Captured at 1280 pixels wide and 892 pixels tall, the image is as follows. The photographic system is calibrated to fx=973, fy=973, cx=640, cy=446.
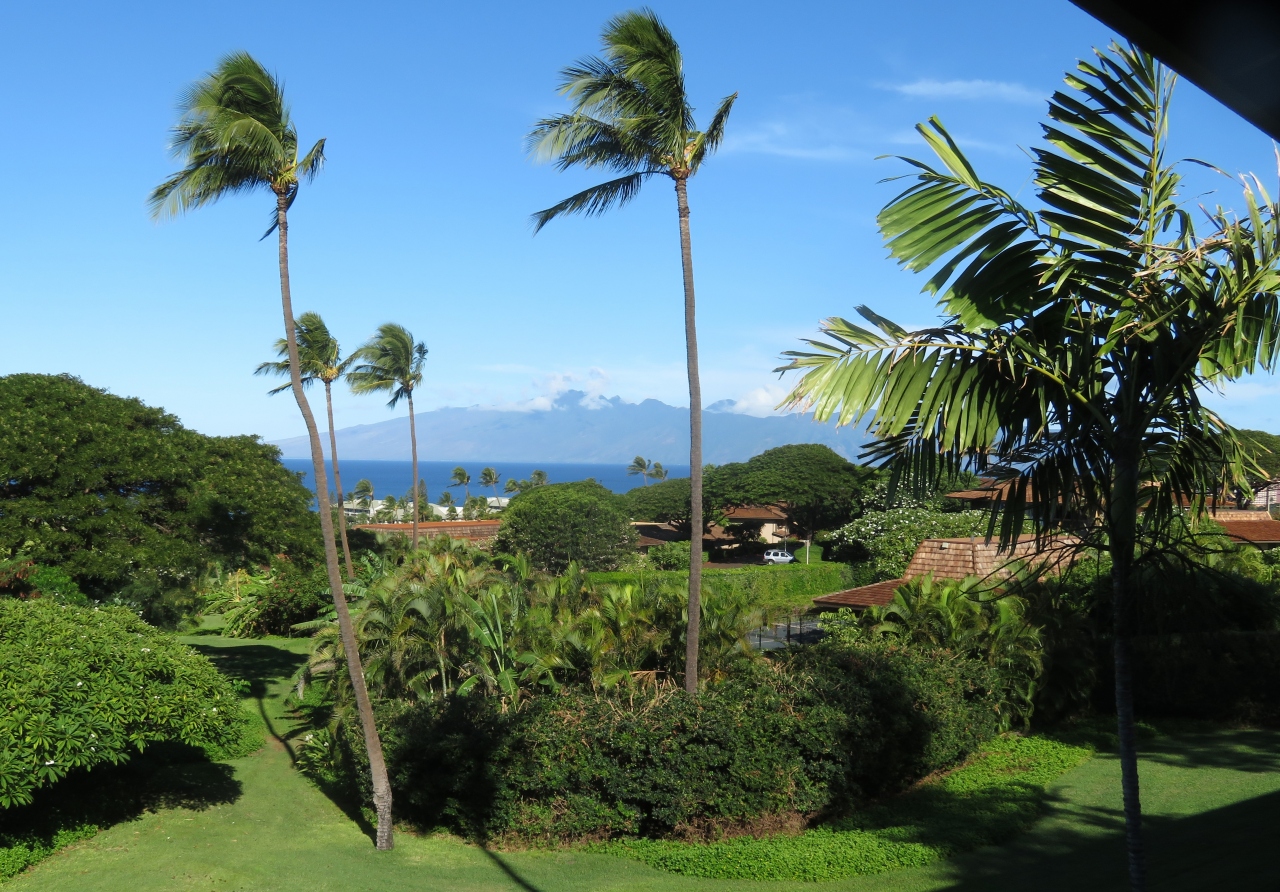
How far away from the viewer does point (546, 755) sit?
1317 centimetres

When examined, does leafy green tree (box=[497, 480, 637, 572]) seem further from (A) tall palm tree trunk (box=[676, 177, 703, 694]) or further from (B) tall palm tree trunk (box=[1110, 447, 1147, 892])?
(B) tall palm tree trunk (box=[1110, 447, 1147, 892])

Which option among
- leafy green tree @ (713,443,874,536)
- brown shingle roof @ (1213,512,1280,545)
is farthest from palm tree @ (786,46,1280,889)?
leafy green tree @ (713,443,874,536)

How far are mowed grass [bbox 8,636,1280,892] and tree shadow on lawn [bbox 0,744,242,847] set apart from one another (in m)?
0.30

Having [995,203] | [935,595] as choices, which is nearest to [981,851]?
[935,595]

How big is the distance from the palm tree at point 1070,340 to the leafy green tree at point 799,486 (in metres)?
62.9

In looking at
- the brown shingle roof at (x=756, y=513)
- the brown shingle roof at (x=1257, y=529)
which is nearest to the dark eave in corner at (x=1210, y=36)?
the brown shingle roof at (x=1257, y=529)

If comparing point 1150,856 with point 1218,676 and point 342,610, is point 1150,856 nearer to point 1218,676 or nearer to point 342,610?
point 1218,676

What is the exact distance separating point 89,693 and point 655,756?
23.4 ft

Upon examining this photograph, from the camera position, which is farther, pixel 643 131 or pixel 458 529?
pixel 458 529

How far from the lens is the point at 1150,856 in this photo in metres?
9.76

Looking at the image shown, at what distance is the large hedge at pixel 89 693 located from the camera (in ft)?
36.4

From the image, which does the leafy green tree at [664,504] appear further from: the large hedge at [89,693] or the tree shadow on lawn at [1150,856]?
the tree shadow on lawn at [1150,856]

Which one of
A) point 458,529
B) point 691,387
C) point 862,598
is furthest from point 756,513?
point 691,387

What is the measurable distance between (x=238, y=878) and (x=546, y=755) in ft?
13.1
